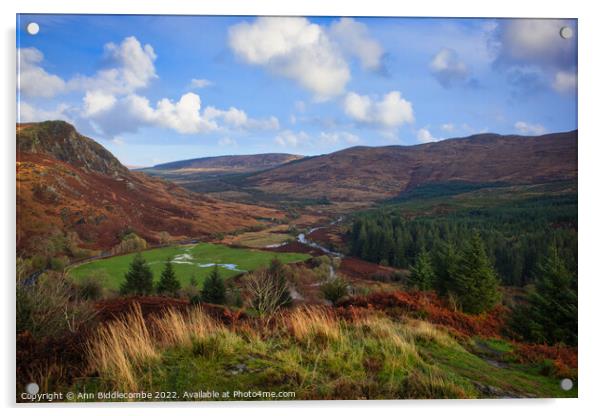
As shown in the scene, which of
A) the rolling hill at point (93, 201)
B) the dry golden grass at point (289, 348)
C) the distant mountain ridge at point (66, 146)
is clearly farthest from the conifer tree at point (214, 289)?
the distant mountain ridge at point (66, 146)

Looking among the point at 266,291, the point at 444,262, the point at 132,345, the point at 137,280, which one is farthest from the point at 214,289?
the point at 444,262

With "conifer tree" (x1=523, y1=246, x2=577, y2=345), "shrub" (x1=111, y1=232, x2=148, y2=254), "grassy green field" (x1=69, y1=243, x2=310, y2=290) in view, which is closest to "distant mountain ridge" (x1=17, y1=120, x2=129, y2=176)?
"shrub" (x1=111, y1=232, x2=148, y2=254)

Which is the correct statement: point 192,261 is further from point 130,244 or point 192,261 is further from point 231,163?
point 231,163

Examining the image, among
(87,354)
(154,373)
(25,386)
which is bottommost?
(25,386)

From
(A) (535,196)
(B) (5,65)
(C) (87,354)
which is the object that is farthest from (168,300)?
(A) (535,196)

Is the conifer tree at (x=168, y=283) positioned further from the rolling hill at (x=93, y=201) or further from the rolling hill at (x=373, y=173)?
the rolling hill at (x=373, y=173)

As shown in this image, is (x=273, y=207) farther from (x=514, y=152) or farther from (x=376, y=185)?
(x=514, y=152)
